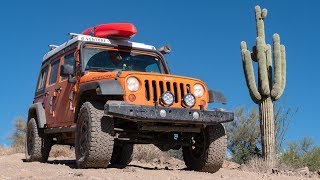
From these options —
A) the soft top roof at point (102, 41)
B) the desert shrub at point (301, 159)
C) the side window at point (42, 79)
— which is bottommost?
the desert shrub at point (301, 159)

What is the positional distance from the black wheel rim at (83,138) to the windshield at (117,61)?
44.9 inches

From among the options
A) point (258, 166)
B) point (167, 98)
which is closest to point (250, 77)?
point (258, 166)

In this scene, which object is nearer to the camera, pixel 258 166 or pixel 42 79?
pixel 42 79

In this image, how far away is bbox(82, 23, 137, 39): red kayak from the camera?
8.37 meters

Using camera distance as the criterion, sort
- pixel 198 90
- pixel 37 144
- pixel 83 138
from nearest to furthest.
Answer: pixel 83 138 < pixel 198 90 < pixel 37 144

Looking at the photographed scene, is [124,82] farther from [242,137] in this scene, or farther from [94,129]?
[242,137]

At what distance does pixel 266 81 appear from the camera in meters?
13.6

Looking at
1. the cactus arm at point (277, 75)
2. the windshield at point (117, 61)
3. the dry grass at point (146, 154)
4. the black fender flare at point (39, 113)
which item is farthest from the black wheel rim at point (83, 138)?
the cactus arm at point (277, 75)

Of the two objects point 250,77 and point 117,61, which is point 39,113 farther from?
point 250,77

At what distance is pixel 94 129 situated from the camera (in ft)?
22.1

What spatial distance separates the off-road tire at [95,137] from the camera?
6.72 m

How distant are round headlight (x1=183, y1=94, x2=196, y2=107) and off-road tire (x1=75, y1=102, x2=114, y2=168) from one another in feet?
3.65

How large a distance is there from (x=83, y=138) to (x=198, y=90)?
186 centimetres

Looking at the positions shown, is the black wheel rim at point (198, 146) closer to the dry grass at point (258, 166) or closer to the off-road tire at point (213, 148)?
the off-road tire at point (213, 148)
